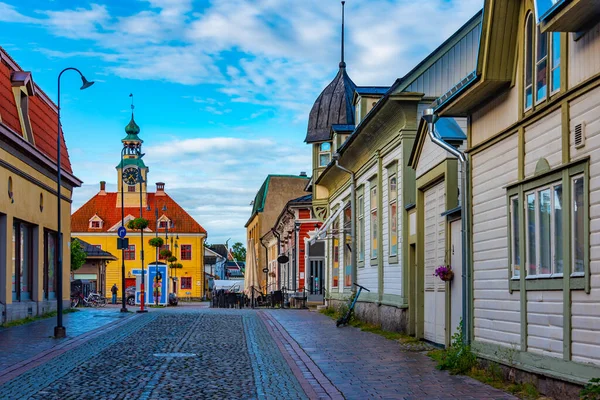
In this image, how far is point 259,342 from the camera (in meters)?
18.8

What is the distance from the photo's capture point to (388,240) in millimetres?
22219

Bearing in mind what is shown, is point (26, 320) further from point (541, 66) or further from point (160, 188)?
point (160, 188)

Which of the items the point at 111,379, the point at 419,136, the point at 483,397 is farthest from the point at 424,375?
the point at 419,136

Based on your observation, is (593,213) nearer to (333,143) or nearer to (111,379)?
(111,379)

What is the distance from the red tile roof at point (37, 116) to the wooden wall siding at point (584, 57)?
16.6m

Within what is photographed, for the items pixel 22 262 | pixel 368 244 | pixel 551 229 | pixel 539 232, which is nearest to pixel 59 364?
pixel 539 232

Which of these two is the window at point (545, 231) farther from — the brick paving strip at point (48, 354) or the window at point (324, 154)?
the window at point (324, 154)

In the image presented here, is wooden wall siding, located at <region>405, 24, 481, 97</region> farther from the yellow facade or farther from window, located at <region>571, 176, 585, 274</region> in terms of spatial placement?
the yellow facade

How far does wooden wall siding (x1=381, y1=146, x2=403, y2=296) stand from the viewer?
2039 cm

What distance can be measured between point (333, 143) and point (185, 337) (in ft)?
47.3

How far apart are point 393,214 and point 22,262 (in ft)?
37.8

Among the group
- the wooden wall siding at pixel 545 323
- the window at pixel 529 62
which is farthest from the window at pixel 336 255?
the wooden wall siding at pixel 545 323

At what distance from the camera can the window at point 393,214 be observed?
21156 mm

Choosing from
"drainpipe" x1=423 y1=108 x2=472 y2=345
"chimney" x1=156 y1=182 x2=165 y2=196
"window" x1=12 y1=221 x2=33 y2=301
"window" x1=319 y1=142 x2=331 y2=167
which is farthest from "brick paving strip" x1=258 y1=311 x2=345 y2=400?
"chimney" x1=156 y1=182 x2=165 y2=196
